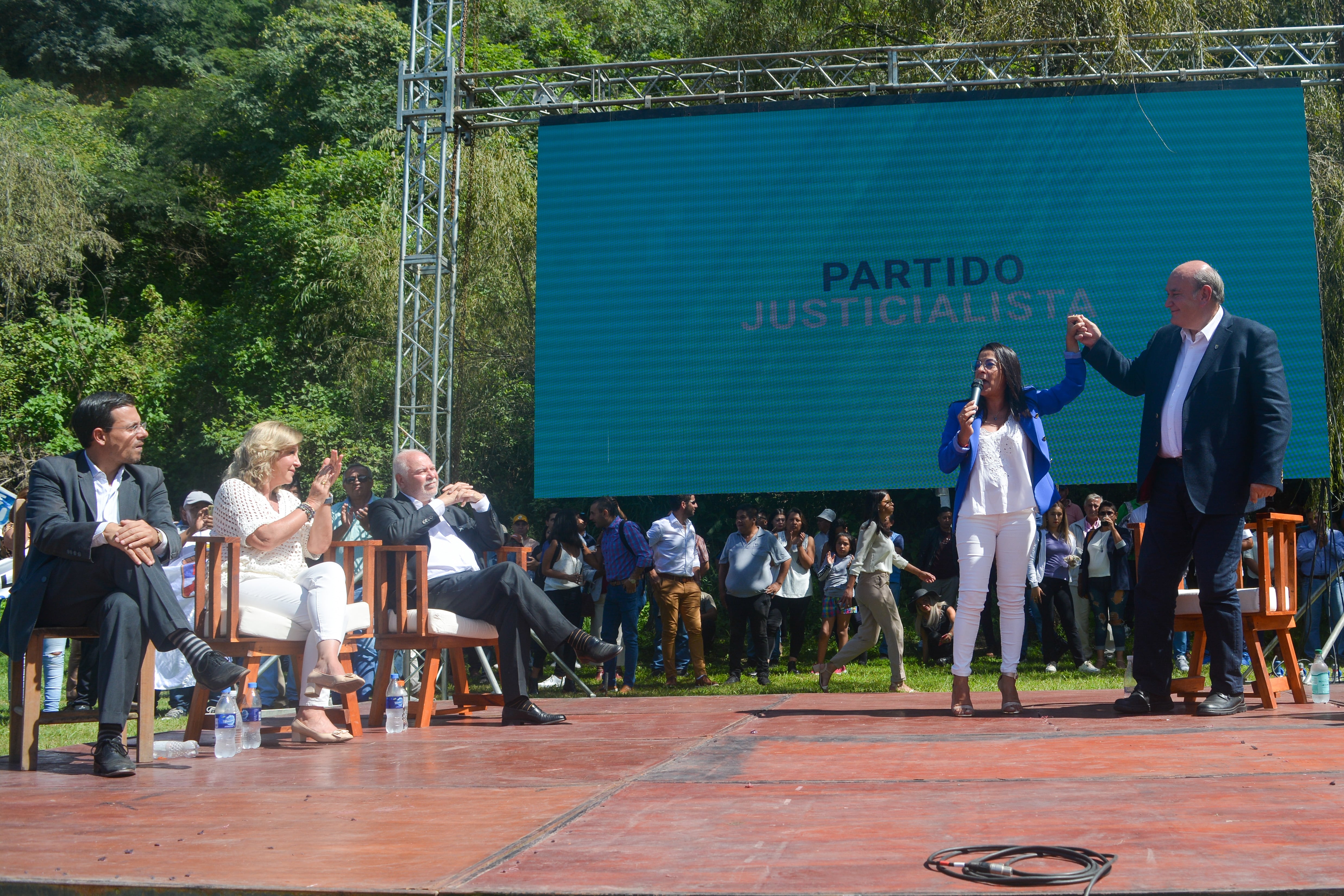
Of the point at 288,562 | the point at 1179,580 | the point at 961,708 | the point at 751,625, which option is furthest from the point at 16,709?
the point at 751,625

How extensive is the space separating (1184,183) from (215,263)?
23.2 meters

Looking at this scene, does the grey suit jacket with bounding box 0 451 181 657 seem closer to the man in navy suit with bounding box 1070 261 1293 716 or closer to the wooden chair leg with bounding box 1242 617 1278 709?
the man in navy suit with bounding box 1070 261 1293 716

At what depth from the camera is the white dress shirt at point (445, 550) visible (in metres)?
5.10

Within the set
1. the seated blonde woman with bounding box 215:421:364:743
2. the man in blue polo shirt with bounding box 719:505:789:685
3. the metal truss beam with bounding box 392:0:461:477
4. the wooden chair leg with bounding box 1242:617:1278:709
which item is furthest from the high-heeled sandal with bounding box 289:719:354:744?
the man in blue polo shirt with bounding box 719:505:789:685

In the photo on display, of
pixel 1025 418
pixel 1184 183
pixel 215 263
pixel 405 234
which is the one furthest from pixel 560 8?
pixel 1025 418

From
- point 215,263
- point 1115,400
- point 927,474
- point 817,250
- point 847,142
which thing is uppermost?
point 215,263

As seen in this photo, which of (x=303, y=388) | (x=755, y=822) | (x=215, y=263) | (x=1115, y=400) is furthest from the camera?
(x=215, y=263)

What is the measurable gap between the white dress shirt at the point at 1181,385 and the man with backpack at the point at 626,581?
15.9 feet

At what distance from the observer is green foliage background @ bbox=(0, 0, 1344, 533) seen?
1238 cm

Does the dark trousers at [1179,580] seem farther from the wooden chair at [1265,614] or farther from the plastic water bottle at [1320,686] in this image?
the plastic water bottle at [1320,686]

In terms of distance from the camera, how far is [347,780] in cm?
311

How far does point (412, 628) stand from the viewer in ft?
15.5

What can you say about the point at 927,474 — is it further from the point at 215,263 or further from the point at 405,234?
the point at 215,263

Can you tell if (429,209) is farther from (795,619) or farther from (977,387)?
(977,387)
